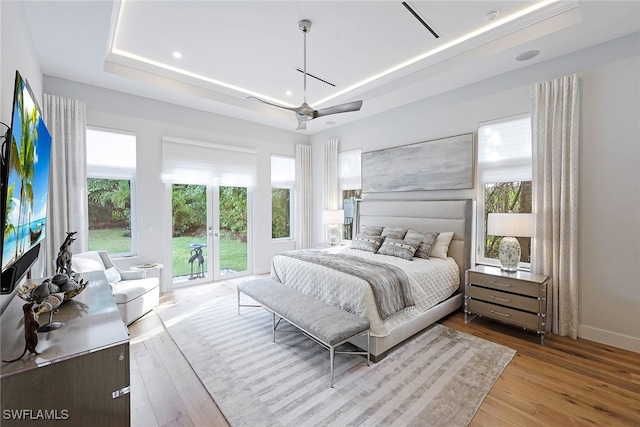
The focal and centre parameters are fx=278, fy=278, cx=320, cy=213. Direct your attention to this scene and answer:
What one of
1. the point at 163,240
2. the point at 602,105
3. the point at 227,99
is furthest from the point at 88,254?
A: the point at 602,105

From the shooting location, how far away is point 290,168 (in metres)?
6.04

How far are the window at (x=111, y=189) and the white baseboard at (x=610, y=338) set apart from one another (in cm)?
580

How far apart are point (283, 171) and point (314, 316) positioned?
4.01m

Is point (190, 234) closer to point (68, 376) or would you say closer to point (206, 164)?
point (206, 164)

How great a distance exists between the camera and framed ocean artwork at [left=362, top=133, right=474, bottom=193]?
385 cm

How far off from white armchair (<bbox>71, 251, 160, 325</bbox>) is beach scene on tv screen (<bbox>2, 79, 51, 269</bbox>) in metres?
1.28

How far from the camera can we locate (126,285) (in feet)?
10.9

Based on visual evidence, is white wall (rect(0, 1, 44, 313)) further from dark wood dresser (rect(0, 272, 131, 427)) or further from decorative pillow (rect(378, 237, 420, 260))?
decorative pillow (rect(378, 237, 420, 260))

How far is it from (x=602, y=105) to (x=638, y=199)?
0.99 m

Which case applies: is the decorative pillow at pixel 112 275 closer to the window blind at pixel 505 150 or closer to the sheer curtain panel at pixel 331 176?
the sheer curtain panel at pixel 331 176

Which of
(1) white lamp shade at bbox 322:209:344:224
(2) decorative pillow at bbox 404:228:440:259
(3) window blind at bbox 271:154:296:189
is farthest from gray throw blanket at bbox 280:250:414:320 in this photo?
(3) window blind at bbox 271:154:296:189

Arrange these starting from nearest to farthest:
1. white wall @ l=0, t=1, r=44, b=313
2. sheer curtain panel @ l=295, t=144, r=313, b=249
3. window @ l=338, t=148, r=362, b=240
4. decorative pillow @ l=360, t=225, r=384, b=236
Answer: white wall @ l=0, t=1, r=44, b=313, decorative pillow @ l=360, t=225, r=384, b=236, window @ l=338, t=148, r=362, b=240, sheer curtain panel @ l=295, t=144, r=313, b=249

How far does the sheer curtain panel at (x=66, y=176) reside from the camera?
3.37 meters

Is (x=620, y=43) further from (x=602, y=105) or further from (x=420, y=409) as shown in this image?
(x=420, y=409)
